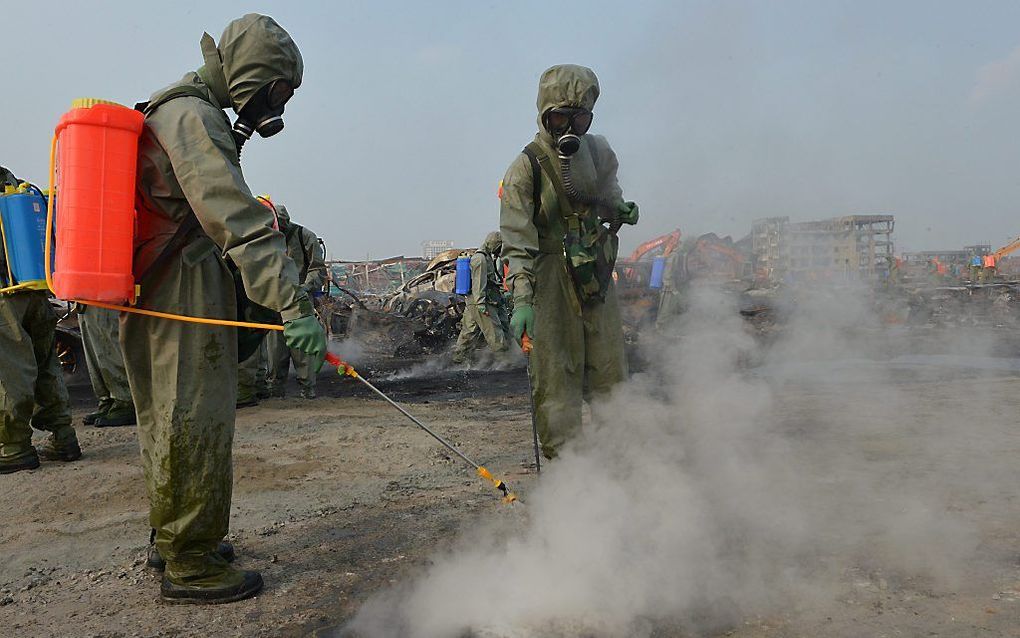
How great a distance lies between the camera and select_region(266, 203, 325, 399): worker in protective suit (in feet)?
22.9

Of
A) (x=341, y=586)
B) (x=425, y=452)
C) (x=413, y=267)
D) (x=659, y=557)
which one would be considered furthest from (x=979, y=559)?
(x=413, y=267)

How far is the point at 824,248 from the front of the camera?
A: 67.9ft

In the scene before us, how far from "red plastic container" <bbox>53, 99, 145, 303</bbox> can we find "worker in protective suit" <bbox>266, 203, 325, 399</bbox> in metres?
4.40

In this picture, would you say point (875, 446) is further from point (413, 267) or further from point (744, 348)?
point (413, 267)

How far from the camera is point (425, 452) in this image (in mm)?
4879

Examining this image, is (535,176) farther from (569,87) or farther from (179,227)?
(179,227)

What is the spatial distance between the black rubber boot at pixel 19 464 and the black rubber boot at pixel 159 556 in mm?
2226

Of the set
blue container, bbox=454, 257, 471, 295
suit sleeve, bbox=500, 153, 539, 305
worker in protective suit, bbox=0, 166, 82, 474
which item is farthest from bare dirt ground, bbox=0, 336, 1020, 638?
blue container, bbox=454, 257, 471, 295

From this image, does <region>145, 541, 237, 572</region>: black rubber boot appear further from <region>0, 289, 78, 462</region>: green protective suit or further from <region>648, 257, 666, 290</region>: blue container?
<region>648, 257, 666, 290</region>: blue container

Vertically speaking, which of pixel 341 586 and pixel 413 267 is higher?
pixel 413 267

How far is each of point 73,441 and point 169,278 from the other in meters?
2.97

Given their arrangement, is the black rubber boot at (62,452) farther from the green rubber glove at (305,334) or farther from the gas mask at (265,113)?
the green rubber glove at (305,334)

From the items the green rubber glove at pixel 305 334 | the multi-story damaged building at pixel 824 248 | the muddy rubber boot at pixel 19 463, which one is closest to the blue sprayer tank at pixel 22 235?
the muddy rubber boot at pixel 19 463

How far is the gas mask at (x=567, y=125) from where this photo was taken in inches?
136
